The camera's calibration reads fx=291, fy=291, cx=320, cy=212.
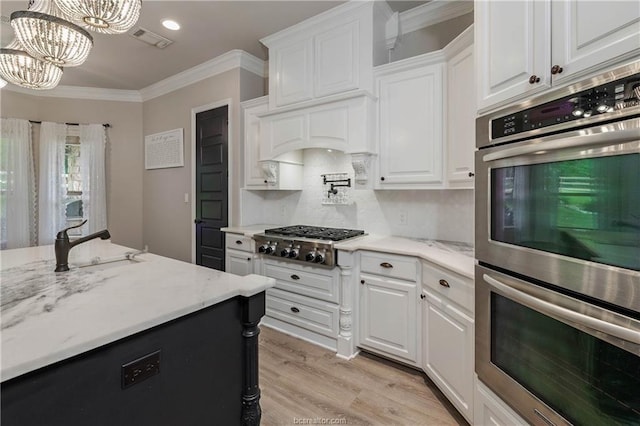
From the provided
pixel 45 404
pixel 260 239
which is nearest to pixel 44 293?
pixel 45 404

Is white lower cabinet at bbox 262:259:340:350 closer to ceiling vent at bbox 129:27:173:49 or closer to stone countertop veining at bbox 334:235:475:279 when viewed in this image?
stone countertop veining at bbox 334:235:475:279

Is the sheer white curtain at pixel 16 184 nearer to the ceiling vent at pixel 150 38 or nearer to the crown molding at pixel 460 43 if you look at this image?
the ceiling vent at pixel 150 38

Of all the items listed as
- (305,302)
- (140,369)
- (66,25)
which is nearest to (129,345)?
(140,369)

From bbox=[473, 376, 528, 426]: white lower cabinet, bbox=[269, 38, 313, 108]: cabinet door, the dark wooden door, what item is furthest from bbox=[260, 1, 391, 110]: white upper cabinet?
bbox=[473, 376, 528, 426]: white lower cabinet

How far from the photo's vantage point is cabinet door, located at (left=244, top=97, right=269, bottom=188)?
331cm

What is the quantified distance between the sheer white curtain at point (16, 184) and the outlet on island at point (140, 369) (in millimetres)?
4638

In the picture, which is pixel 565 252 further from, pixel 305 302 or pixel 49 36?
pixel 49 36

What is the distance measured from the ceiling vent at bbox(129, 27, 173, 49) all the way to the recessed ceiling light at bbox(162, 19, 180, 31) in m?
0.23

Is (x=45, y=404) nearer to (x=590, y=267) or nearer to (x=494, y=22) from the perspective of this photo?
(x=590, y=267)

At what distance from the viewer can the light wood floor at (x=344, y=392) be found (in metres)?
1.72

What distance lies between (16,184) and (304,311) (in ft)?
14.3

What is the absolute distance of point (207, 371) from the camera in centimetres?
110

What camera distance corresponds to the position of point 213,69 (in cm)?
363

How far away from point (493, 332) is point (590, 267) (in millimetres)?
552
